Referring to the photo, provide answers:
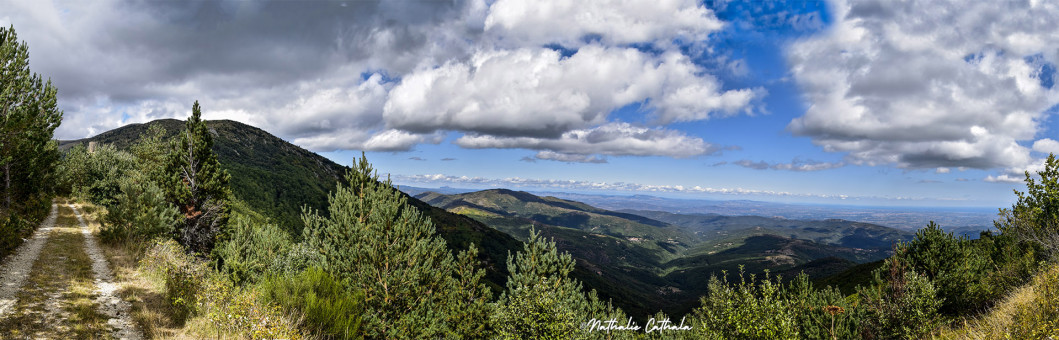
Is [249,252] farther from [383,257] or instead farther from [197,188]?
[197,188]

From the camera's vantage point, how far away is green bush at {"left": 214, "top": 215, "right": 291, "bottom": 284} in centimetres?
2336

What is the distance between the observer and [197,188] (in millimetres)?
33281

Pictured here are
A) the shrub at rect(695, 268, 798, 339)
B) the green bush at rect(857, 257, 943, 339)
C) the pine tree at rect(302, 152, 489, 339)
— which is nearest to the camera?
the shrub at rect(695, 268, 798, 339)

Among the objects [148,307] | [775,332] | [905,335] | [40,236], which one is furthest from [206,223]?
[905,335]

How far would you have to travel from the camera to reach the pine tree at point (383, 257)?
2067 centimetres

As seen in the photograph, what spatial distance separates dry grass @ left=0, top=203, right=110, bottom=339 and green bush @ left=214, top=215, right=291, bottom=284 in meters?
6.00

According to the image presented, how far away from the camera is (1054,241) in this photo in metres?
26.2

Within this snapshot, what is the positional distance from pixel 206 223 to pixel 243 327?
2838 centimetres

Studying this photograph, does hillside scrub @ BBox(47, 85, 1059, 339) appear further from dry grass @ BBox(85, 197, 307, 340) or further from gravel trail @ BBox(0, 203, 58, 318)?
gravel trail @ BBox(0, 203, 58, 318)

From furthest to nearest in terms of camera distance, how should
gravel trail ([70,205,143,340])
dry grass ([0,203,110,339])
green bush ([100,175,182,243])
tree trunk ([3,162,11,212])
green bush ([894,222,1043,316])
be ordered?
green bush ([894,222,1043,316]) → tree trunk ([3,162,11,212]) → green bush ([100,175,182,243]) → gravel trail ([70,205,143,340]) → dry grass ([0,203,110,339])

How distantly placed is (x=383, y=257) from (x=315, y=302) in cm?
703

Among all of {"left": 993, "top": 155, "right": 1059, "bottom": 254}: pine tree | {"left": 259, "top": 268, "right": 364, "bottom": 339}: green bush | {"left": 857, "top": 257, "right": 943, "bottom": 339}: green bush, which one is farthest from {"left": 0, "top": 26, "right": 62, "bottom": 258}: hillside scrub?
{"left": 993, "top": 155, "right": 1059, "bottom": 254}: pine tree

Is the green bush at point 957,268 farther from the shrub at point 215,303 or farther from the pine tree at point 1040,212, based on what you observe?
the shrub at point 215,303

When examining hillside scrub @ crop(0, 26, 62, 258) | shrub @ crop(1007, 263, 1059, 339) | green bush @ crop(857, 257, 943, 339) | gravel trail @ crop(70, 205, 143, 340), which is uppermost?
hillside scrub @ crop(0, 26, 62, 258)
